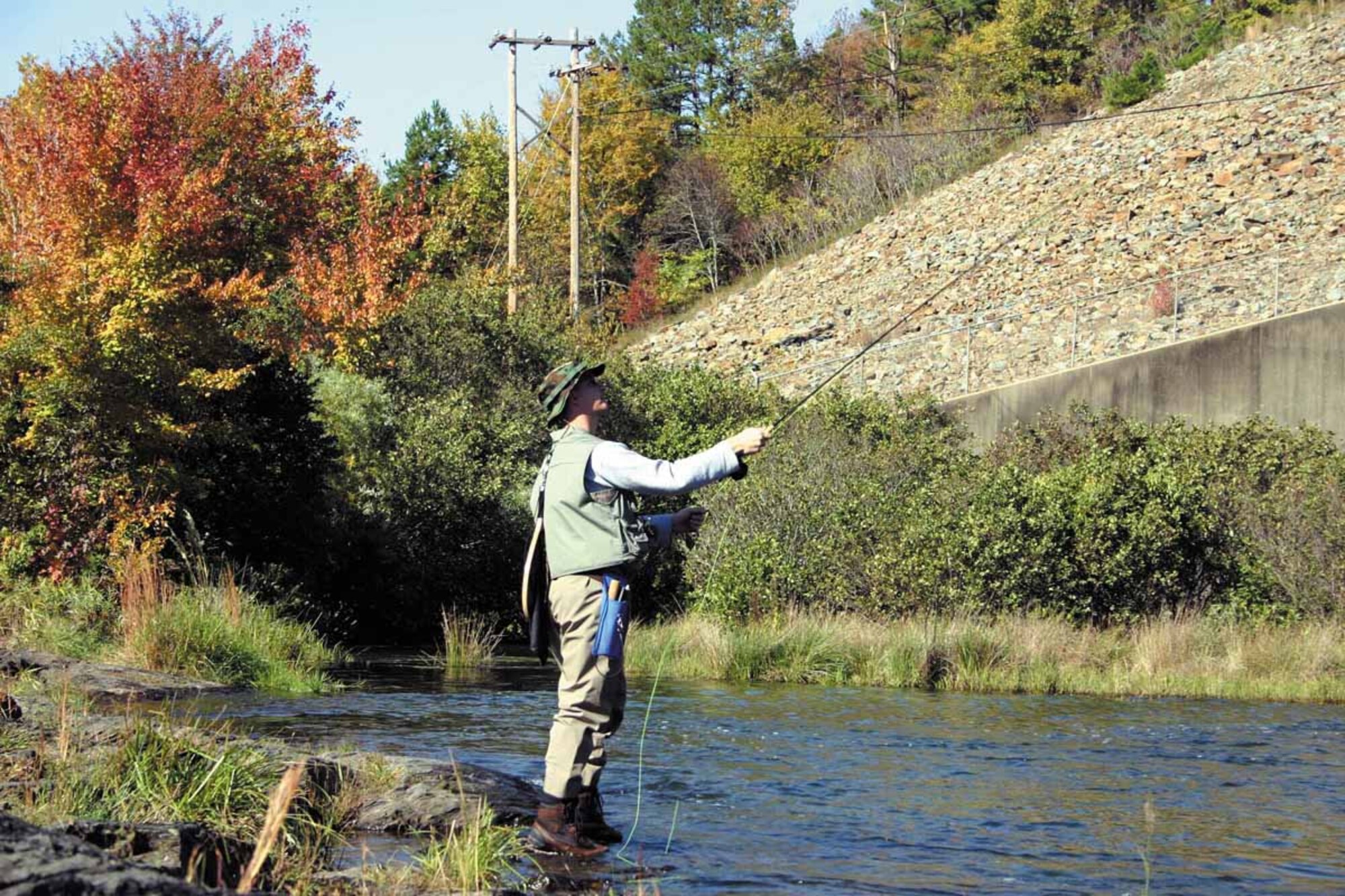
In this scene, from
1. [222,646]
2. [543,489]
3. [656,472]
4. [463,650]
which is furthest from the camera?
[463,650]

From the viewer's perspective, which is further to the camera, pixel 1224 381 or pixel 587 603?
pixel 1224 381

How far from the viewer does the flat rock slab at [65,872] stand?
334 centimetres

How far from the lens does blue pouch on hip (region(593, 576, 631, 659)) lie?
6.66 metres

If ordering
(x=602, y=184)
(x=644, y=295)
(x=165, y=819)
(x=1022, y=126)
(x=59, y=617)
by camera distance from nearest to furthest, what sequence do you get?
(x=165, y=819) → (x=59, y=617) → (x=1022, y=126) → (x=644, y=295) → (x=602, y=184)

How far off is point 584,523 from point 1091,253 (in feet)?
114

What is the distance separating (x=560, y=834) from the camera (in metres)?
6.61

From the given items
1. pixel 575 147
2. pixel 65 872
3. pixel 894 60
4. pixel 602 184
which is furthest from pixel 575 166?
pixel 894 60

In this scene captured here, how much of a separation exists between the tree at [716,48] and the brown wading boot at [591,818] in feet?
194

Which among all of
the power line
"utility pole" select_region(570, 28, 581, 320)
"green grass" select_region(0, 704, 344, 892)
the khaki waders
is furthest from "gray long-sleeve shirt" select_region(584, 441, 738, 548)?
the power line

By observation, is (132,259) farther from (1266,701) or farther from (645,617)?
(1266,701)

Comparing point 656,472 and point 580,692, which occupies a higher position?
point 656,472

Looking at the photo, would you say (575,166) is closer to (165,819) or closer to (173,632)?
(173,632)

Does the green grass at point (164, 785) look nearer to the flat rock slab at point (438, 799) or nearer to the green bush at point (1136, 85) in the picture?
the flat rock slab at point (438, 799)

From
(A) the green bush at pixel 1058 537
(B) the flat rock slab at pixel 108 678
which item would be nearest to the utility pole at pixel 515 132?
(A) the green bush at pixel 1058 537
